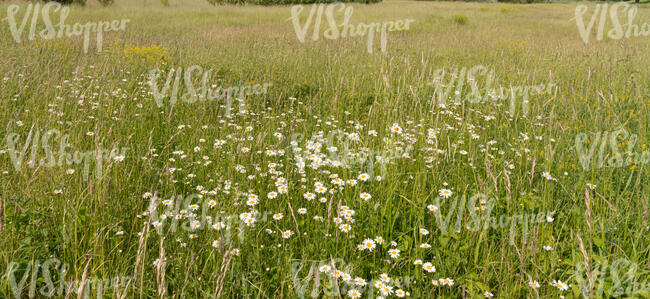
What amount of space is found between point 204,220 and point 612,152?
3.28 metres

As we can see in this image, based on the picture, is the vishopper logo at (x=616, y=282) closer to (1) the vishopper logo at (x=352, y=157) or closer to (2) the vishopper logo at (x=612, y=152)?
(2) the vishopper logo at (x=612, y=152)

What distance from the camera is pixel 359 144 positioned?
3.28 meters

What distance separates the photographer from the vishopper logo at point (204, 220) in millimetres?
1993

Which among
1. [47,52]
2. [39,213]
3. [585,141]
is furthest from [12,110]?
[585,141]

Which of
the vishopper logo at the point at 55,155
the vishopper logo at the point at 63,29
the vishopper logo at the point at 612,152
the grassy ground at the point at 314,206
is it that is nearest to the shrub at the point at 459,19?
the grassy ground at the point at 314,206

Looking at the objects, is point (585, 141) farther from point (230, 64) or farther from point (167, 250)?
point (230, 64)

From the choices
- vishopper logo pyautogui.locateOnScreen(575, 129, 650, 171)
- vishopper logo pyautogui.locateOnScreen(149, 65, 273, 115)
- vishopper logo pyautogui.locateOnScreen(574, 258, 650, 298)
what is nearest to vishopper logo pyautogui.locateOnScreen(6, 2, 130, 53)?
vishopper logo pyautogui.locateOnScreen(149, 65, 273, 115)

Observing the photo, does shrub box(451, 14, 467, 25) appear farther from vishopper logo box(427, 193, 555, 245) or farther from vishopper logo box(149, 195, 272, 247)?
vishopper logo box(149, 195, 272, 247)

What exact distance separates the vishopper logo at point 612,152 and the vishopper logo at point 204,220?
7.91 ft

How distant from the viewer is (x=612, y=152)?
3.15m

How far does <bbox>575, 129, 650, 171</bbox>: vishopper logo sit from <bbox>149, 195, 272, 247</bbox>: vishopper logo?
2.41 metres

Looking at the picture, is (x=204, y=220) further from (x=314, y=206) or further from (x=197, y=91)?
(x=197, y=91)

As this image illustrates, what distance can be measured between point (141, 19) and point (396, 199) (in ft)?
44.0

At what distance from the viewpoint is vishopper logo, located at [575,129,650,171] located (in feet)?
9.39
